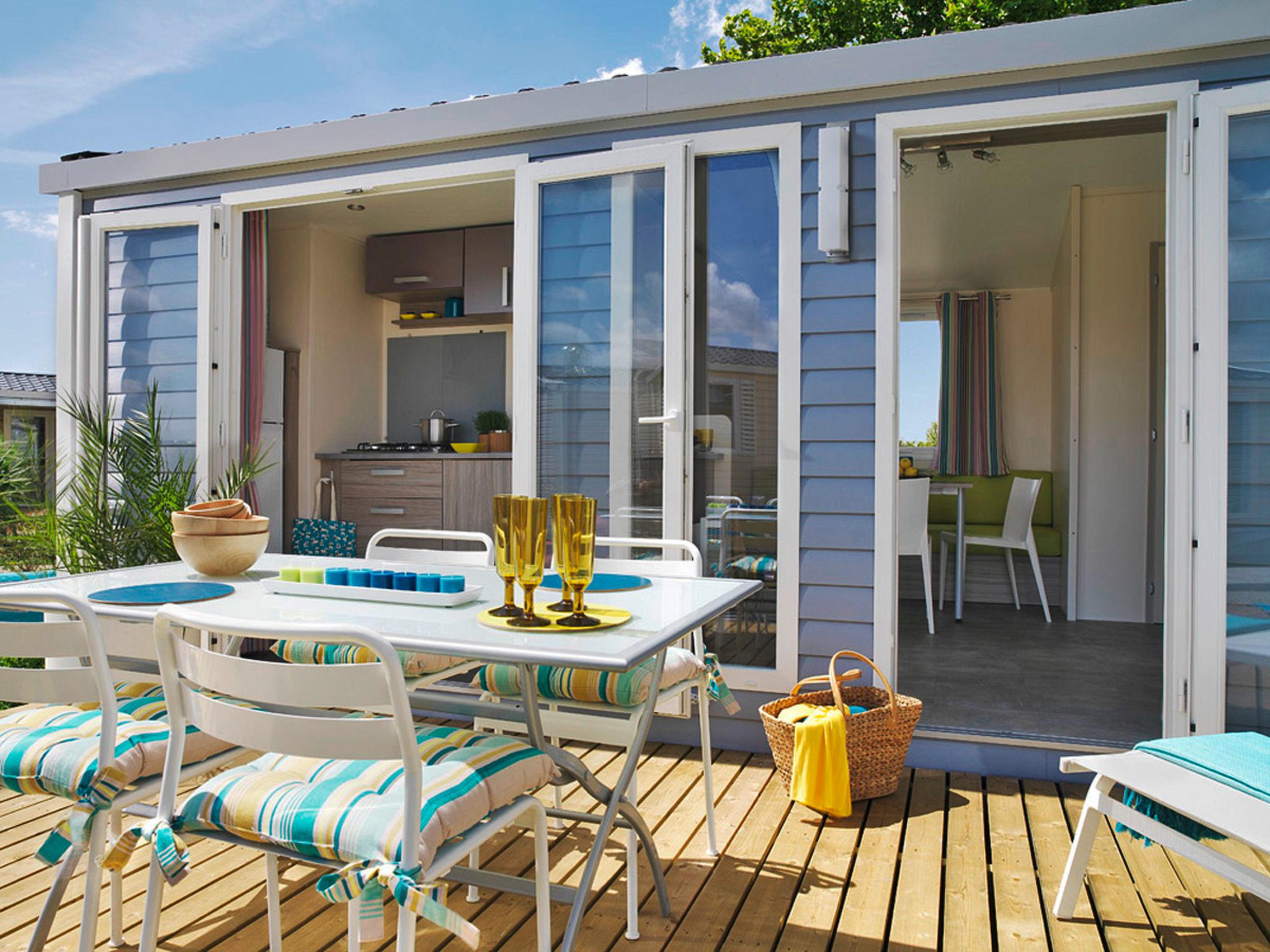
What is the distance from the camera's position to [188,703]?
61.9 inches

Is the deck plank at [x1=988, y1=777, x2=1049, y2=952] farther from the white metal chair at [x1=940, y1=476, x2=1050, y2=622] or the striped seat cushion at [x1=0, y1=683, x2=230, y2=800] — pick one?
the white metal chair at [x1=940, y1=476, x2=1050, y2=622]

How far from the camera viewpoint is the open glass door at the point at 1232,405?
9.69 ft

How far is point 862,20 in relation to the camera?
511 inches

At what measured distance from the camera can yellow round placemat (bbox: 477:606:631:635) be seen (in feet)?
5.38

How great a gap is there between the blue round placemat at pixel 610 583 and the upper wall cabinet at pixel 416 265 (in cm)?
446

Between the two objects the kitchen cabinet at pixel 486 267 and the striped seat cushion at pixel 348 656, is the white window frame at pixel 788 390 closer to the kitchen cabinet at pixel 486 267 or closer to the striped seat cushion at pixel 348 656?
the striped seat cushion at pixel 348 656

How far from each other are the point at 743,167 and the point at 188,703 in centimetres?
A: 275

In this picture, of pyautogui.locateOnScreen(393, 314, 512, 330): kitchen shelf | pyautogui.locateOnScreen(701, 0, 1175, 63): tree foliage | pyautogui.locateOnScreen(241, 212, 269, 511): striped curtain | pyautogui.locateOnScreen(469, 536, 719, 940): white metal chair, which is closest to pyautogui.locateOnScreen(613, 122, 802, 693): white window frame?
pyautogui.locateOnScreen(469, 536, 719, 940): white metal chair

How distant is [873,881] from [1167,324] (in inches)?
79.4

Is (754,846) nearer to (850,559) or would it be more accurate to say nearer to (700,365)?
(850,559)

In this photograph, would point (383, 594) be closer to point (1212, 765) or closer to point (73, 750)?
point (73, 750)

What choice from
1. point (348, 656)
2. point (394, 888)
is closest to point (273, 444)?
point (348, 656)

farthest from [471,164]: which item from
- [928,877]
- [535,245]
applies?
[928,877]

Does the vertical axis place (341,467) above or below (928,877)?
above
